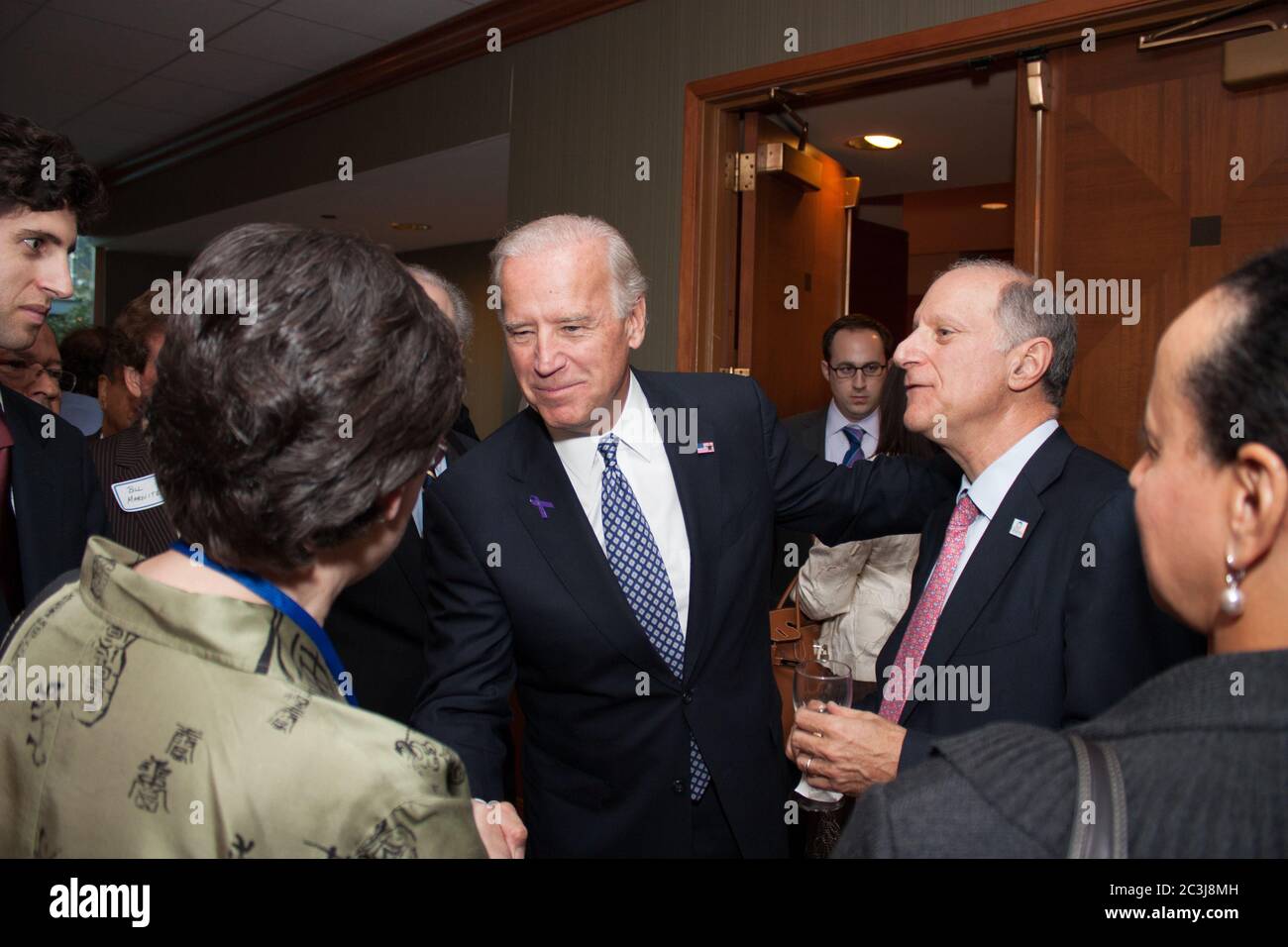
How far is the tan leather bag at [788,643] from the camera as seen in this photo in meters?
2.65

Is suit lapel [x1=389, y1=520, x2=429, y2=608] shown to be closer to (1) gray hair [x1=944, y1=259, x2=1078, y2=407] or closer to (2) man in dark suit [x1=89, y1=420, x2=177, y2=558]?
(2) man in dark suit [x1=89, y1=420, x2=177, y2=558]

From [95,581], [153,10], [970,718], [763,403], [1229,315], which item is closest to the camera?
[1229,315]

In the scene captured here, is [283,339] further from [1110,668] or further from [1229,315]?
[1110,668]

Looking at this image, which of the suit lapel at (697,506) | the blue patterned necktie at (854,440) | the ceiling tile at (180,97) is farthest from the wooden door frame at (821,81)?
the ceiling tile at (180,97)

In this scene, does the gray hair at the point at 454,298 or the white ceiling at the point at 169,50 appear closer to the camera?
the gray hair at the point at 454,298

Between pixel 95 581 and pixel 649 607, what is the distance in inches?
41.8

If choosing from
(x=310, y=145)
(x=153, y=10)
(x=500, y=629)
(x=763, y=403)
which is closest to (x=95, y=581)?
(x=500, y=629)

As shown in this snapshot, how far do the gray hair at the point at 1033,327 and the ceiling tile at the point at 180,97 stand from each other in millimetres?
5844

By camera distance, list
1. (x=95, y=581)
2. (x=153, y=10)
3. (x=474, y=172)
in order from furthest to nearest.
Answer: (x=474, y=172) → (x=153, y=10) → (x=95, y=581)

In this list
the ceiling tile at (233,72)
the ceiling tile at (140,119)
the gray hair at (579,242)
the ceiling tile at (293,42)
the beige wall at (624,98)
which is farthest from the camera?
the ceiling tile at (140,119)

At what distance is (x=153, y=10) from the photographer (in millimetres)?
4746

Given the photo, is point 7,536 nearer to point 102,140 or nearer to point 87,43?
point 87,43

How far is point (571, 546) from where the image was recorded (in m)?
1.80

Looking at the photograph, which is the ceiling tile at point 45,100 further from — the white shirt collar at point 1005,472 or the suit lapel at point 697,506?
the white shirt collar at point 1005,472
